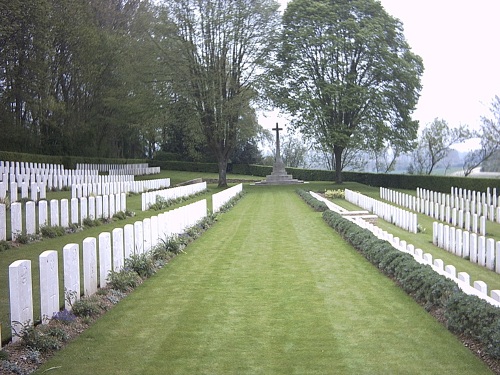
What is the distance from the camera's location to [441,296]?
7285mm

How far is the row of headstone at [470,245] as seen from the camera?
438 inches

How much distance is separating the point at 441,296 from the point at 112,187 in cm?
1846

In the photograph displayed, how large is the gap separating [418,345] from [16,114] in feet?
107

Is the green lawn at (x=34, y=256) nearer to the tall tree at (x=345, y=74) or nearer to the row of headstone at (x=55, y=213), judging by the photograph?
the row of headstone at (x=55, y=213)

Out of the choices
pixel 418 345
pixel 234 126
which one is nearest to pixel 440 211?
pixel 418 345

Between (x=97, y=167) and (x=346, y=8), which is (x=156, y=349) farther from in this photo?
(x=346, y=8)

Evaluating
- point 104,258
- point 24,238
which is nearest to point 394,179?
point 24,238

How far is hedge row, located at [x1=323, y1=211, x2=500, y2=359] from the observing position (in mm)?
5816

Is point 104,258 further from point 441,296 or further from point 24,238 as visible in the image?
point 441,296

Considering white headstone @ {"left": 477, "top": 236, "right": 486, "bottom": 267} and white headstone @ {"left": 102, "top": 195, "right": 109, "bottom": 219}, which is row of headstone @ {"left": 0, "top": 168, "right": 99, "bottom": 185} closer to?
white headstone @ {"left": 102, "top": 195, "right": 109, "bottom": 219}

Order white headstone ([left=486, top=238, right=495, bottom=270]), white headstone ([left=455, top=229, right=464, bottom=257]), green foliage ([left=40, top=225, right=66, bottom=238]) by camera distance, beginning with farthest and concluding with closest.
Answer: white headstone ([left=455, top=229, right=464, bottom=257]) < green foliage ([left=40, top=225, right=66, bottom=238]) < white headstone ([left=486, top=238, right=495, bottom=270])

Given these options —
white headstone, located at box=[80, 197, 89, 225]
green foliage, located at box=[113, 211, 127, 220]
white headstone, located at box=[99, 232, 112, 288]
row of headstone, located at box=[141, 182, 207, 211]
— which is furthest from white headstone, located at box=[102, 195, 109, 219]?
white headstone, located at box=[99, 232, 112, 288]

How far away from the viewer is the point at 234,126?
131ft

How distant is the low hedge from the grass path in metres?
0.18
